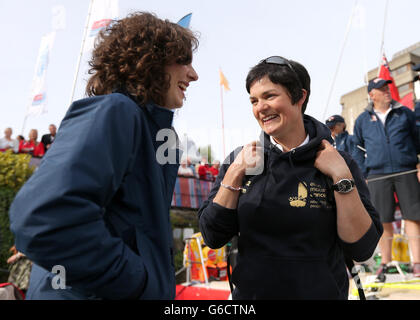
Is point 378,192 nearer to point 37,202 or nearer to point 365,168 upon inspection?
point 365,168

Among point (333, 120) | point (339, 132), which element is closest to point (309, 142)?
point (333, 120)

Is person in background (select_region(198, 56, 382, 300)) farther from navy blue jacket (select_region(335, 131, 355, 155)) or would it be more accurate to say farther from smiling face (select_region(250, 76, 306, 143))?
navy blue jacket (select_region(335, 131, 355, 155))

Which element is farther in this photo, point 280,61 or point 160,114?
point 280,61

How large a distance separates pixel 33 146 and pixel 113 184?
31.6 ft

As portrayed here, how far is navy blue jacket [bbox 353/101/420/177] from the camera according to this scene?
4.44m

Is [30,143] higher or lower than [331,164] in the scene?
higher

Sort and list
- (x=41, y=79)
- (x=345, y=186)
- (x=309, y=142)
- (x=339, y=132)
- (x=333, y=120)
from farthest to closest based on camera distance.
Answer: (x=41, y=79) < (x=339, y=132) < (x=333, y=120) < (x=309, y=142) < (x=345, y=186)

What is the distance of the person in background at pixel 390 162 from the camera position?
4301 mm

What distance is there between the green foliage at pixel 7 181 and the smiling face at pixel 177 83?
22.8 ft

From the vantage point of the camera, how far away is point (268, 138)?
6.52 feet

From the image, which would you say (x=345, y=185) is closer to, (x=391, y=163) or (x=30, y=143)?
(x=391, y=163)

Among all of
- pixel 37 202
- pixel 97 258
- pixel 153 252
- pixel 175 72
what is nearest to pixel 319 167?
pixel 175 72

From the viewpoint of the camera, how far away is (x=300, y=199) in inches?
68.4

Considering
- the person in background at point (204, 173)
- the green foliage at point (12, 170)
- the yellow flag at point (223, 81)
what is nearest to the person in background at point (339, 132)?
the green foliage at point (12, 170)
